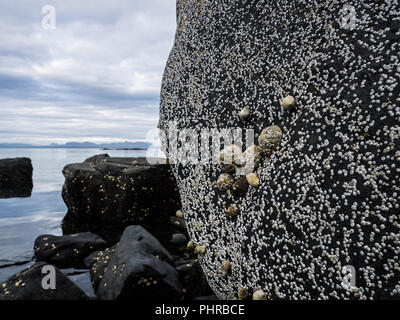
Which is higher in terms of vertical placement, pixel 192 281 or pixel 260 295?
pixel 260 295

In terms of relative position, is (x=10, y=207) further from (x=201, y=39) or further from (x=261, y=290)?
(x=261, y=290)

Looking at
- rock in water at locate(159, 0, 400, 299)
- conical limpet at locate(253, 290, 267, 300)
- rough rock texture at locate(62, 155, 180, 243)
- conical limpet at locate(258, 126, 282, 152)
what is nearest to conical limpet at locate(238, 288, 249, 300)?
rock in water at locate(159, 0, 400, 299)

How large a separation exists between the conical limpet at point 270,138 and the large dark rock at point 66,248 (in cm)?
302

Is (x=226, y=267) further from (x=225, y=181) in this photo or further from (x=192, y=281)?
(x=192, y=281)

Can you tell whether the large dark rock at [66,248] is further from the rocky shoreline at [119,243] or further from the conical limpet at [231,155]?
the conical limpet at [231,155]

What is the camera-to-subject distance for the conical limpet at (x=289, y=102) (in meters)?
1.83

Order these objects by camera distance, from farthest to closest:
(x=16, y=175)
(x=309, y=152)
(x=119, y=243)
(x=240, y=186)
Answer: (x=16, y=175), (x=119, y=243), (x=240, y=186), (x=309, y=152)

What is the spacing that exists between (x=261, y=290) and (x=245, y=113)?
1101 millimetres

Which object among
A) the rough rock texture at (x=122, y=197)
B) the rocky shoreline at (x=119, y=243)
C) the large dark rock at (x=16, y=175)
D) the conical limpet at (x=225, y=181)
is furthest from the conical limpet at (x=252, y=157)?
the large dark rock at (x=16, y=175)

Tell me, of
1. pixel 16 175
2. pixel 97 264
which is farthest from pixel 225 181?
pixel 16 175

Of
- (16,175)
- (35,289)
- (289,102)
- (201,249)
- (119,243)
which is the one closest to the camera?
(289,102)

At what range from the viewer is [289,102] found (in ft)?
6.02

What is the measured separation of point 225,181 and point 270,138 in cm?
43

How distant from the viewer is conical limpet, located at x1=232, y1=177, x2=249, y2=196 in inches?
81.4
